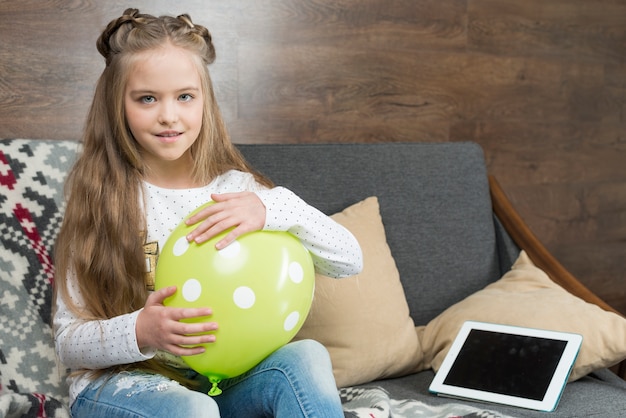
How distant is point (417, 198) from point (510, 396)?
24.8 inches

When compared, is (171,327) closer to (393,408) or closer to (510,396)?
(393,408)

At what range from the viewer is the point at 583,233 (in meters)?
3.13

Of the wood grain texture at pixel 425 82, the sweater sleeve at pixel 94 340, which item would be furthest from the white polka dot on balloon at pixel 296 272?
the wood grain texture at pixel 425 82

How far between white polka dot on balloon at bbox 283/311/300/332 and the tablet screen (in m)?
0.57

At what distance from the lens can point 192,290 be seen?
4.22 ft

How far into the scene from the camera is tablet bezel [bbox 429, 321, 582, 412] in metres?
1.73

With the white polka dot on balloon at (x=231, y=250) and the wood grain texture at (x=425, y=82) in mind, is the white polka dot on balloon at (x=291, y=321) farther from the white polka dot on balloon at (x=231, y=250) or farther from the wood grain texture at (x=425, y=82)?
the wood grain texture at (x=425, y=82)

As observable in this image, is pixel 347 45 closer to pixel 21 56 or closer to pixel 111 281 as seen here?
pixel 21 56

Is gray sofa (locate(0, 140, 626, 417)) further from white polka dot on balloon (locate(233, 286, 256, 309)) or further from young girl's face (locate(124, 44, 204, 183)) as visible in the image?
white polka dot on balloon (locate(233, 286, 256, 309))

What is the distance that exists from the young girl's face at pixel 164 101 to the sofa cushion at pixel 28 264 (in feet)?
1.03

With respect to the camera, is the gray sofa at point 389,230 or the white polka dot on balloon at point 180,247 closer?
the white polka dot on balloon at point 180,247

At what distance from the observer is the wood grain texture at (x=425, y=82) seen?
6.71 feet

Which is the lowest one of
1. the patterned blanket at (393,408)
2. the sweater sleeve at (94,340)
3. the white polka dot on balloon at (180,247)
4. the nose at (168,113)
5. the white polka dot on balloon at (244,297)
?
the patterned blanket at (393,408)

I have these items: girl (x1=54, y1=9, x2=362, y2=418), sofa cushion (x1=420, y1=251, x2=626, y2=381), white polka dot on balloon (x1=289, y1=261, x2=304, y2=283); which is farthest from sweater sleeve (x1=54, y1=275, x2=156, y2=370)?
sofa cushion (x1=420, y1=251, x2=626, y2=381)
